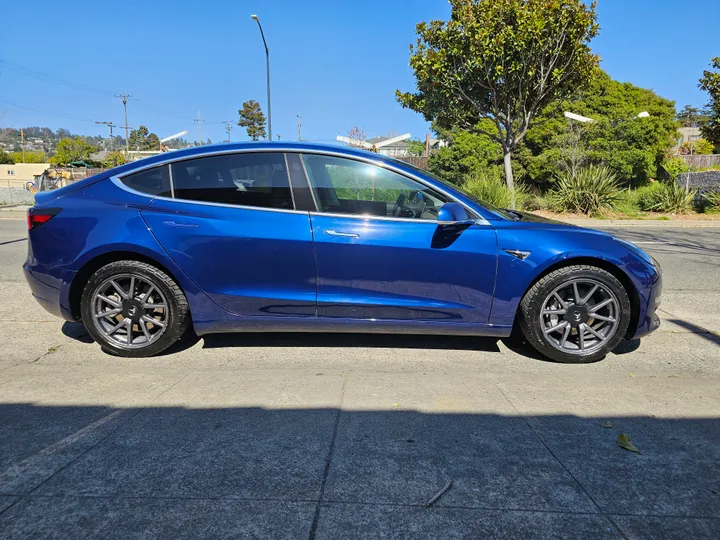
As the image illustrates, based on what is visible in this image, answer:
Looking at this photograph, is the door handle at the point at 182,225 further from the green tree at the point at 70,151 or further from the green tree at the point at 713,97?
the green tree at the point at 70,151

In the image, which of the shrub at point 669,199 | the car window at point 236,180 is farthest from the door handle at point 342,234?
the shrub at point 669,199

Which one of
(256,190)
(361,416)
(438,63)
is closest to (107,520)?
(361,416)

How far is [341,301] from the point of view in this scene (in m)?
3.66

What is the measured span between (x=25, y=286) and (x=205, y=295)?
3966 millimetres

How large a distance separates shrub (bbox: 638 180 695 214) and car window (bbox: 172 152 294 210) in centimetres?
1853

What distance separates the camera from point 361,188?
12.9ft

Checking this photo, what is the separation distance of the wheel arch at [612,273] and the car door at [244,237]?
5.56 feet

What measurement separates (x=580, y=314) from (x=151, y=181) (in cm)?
342

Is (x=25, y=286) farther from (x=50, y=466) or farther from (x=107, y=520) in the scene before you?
(x=107, y=520)

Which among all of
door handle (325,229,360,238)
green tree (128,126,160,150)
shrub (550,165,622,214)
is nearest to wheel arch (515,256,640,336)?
door handle (325,229,360,238)

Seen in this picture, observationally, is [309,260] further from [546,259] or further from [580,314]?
[580,314]

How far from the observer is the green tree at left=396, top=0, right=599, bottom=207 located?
1365 cm

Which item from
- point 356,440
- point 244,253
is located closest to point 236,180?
point 244,253

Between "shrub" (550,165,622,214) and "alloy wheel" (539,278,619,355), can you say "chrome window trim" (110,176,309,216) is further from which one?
"shrub" (550,165,622,214)
